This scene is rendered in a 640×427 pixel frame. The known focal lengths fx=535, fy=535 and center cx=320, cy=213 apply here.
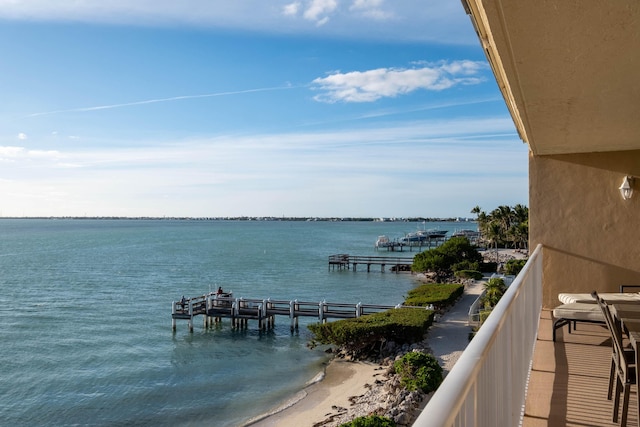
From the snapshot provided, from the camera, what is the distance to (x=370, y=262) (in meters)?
52.6

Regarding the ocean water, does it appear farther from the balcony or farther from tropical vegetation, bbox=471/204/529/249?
tropical vegetation, bbox=471/204/529/249

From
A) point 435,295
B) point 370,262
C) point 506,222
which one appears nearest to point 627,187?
point 435,295

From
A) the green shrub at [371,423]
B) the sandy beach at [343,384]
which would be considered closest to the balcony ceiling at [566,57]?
the green shrub at [371,423]

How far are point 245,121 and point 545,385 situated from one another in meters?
56.3

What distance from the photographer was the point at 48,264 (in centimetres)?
6438

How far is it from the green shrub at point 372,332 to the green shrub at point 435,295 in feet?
13.6

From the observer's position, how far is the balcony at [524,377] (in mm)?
1195

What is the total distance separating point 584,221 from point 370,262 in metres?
45.8

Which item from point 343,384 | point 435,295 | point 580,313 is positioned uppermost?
point 580,313

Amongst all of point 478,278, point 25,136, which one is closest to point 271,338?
point 478,278

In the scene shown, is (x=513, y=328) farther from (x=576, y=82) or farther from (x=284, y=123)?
(x=284, y=123)

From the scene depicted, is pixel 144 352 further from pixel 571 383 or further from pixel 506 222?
pixel 506 222

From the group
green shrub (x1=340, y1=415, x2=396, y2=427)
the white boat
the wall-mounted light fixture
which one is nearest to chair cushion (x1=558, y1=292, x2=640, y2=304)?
the wall-mounted light fixture

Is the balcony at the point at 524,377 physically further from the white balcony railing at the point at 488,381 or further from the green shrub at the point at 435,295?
the green shrub at the point at 435,295
